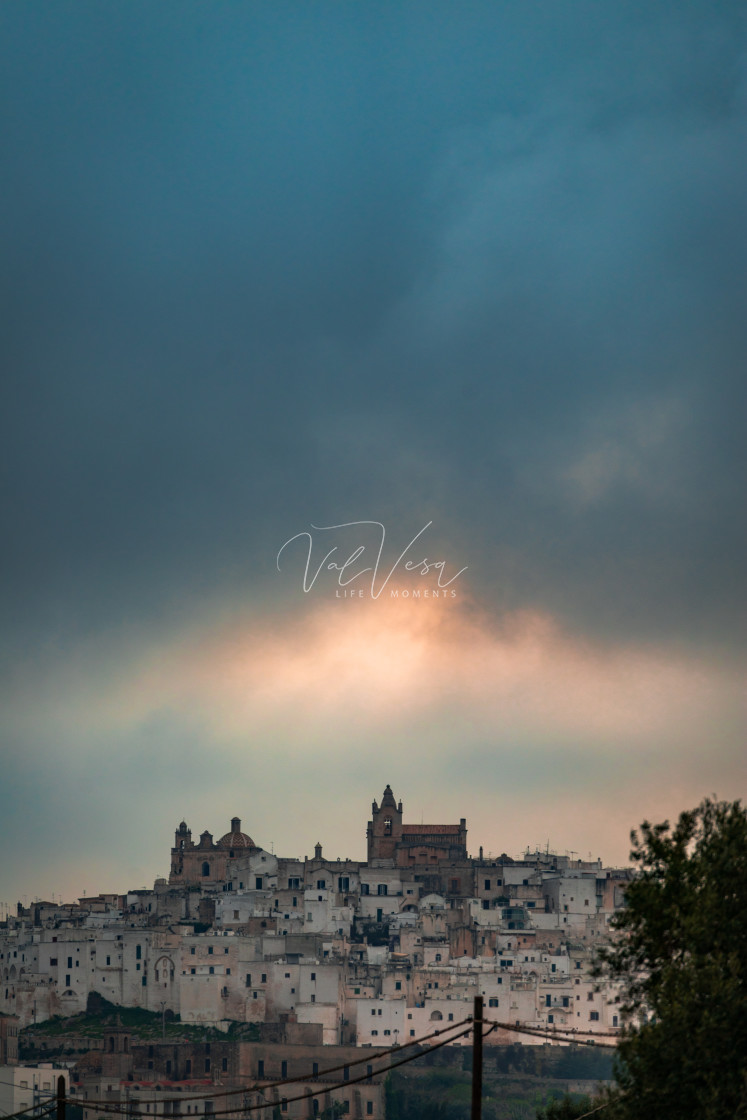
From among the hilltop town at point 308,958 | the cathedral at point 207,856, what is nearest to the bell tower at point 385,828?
the hilltop town at point 308,958

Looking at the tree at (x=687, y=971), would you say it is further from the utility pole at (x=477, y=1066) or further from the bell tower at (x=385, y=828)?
the bell tower at (x=385, y=828)

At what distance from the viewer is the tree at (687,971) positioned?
69.7 ft

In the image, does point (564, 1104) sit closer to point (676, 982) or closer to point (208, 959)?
point (676, 982)

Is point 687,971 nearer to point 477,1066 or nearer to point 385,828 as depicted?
point 477,1066

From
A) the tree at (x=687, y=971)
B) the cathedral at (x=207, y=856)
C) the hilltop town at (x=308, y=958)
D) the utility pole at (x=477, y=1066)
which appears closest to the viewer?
the utility pole at (x=477, y=1066)

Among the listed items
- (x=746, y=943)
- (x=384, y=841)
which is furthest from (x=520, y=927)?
(x=746, y=943)

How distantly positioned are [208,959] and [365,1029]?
10.9 meters

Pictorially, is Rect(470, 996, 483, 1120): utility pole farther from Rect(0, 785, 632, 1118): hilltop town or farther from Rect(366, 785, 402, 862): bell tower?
Rect(366, 785, 402, 862): bell tower

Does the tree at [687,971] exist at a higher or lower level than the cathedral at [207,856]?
lower

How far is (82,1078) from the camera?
76062 millimetres

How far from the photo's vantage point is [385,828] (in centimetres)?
11244

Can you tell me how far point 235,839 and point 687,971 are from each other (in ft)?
293

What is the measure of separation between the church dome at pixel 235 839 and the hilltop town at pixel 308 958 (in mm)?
208

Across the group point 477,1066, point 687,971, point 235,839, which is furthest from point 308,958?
point 477,1066
